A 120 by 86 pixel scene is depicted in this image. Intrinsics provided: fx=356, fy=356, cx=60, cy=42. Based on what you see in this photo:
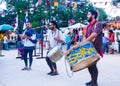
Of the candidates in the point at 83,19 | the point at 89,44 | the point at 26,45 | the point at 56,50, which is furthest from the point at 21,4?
the point at 89,44

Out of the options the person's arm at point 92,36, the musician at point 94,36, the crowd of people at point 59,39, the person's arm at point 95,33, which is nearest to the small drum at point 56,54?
the crowd of people at point 59,39

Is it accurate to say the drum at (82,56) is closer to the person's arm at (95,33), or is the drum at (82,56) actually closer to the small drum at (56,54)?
the person's arm at (95,33)

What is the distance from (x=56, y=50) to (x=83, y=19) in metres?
33.9

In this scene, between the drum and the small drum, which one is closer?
the drum

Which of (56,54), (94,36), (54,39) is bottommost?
(56,54)

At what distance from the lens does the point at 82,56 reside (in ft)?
22.5

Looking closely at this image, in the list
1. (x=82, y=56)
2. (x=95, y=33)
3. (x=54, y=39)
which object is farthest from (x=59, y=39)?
(x=82, y=56)

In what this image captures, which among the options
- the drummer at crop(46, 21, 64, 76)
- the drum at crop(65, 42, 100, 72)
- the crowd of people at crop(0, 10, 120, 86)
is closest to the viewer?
the drum at crop(65, 42, 100, 72)

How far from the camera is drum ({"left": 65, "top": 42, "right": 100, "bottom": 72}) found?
6.80 m

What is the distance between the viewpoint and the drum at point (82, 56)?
680 centimetres

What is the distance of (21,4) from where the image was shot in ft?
116

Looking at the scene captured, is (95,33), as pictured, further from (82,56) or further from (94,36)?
(82,56)

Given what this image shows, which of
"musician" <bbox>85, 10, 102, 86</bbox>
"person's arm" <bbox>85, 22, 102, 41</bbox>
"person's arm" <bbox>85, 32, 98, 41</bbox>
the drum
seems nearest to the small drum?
"musician" <bbox>85, 10, 102, 86</bbox>

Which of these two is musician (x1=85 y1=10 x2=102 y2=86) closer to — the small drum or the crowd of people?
the crowd of people
